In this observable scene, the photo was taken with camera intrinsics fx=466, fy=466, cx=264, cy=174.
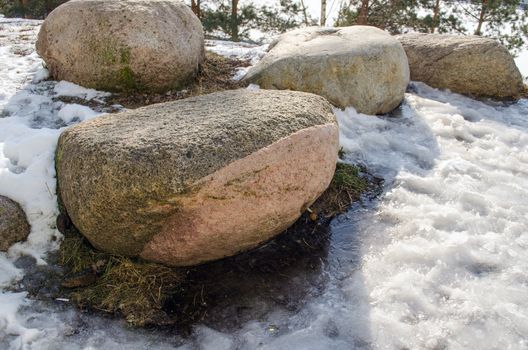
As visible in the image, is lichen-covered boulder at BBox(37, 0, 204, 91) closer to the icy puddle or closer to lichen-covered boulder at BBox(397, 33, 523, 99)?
the icy puddle

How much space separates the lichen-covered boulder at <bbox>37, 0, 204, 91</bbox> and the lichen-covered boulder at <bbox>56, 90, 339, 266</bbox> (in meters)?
1.65

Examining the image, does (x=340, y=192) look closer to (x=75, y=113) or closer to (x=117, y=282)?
(x=117, y=282)

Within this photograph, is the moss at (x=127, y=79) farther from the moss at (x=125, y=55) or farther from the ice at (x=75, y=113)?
the ice at (x=75, y=113)

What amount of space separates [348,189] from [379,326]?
1.60 m

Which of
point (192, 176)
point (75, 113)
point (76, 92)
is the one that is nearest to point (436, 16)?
point (76, 92)

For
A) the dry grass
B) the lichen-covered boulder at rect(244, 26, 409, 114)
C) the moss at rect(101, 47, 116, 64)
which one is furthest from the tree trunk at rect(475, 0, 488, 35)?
the dry grass

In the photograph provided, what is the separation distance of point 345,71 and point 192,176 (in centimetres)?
298

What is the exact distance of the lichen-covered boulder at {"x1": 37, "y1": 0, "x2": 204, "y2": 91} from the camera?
16.1 feet

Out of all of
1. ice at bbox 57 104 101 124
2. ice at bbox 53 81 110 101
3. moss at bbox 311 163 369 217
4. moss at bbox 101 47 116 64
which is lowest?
moss at bbox 311 163 369 217

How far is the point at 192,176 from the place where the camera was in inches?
114

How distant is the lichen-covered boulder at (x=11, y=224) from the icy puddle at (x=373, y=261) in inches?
2.3

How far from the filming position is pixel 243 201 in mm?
3084

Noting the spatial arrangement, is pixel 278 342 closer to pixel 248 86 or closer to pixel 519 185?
pixel 519 185

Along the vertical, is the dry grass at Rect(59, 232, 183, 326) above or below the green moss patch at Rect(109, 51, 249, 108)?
below
